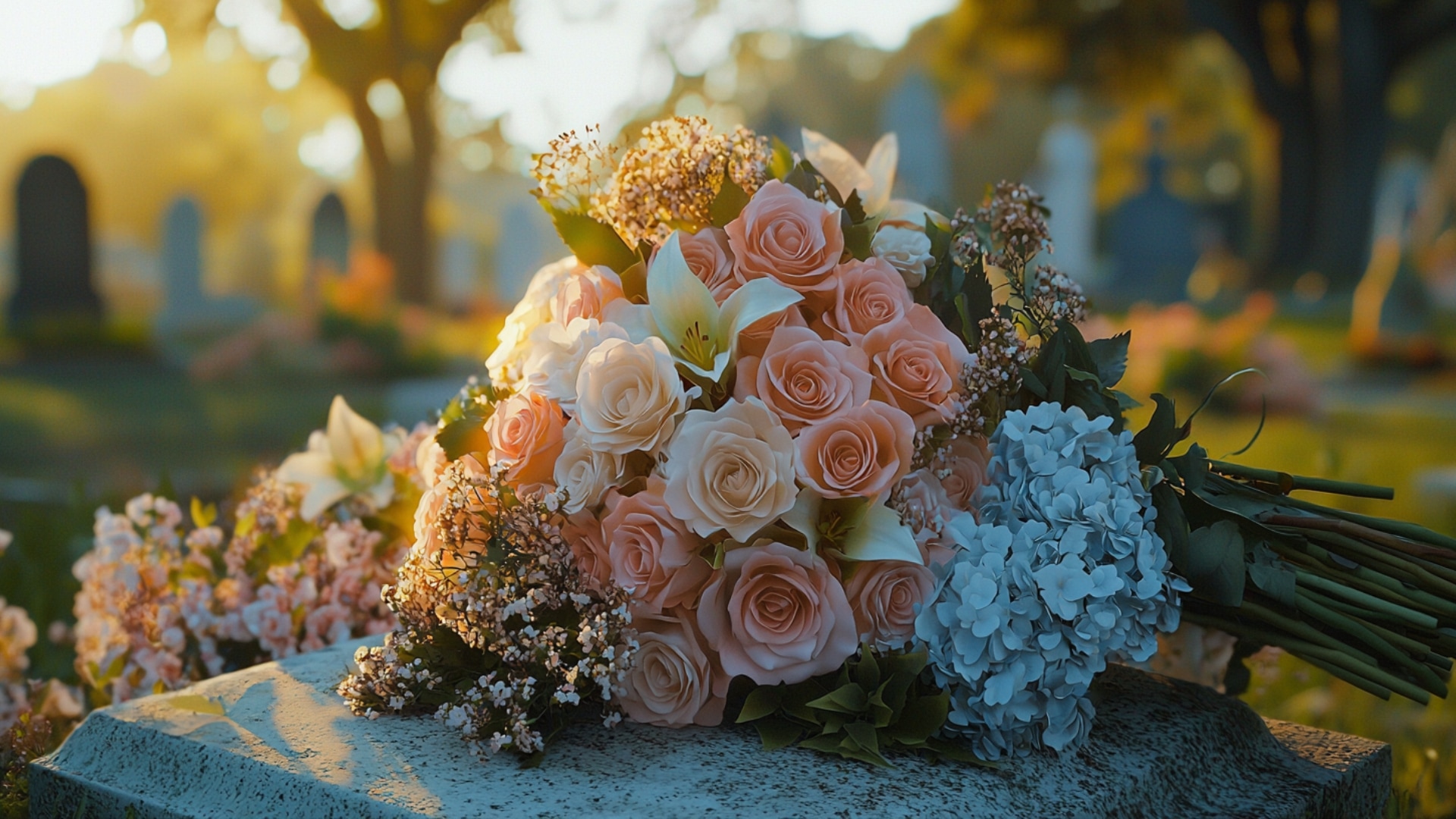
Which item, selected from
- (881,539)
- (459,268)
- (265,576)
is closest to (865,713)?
(881,539)

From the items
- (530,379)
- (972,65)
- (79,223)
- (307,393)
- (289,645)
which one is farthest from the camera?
(972,65)

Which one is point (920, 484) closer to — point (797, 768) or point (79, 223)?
point (797, 768)

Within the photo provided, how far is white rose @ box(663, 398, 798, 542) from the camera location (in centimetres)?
158

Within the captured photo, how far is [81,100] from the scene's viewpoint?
51781 millimetres

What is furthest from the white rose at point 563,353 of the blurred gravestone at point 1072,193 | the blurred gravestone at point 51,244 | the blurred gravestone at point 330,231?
the blurred gravestone at point 1072,193

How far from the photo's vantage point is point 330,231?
728 inches

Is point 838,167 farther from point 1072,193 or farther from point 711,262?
point 1072,193

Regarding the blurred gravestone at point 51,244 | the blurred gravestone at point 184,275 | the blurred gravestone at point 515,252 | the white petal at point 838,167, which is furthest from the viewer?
the blurred gravestone at point 515,252

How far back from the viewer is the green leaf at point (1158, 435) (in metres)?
1.84

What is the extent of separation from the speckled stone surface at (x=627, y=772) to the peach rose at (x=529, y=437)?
16.3 inches

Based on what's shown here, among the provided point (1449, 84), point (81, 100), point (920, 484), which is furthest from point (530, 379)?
point (81, 100)

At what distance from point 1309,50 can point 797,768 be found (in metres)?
21.9

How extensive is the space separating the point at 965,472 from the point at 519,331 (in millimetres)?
808

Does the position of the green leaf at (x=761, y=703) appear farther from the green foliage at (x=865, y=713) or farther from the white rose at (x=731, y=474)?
the white rose at (x=731, y=474)
